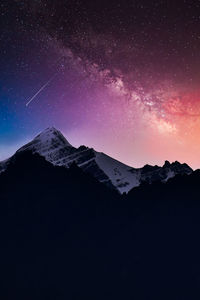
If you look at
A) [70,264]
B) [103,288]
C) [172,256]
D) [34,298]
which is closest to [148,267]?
[172,256]

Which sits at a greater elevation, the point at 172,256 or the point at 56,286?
the point at 172,256

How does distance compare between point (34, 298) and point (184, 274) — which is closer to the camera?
point (34, 298)

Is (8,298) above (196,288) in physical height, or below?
below

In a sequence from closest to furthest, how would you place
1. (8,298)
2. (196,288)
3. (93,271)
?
(8,298)
(196,288)
(93,271)

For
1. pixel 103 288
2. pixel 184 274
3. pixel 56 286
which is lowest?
pixel 56 286

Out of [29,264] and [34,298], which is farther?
[29,264]

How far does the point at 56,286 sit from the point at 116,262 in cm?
3554

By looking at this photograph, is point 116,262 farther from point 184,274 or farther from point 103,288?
point 184,274

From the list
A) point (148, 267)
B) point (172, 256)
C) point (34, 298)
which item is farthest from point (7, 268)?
point (172, 256)

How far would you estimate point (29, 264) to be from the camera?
18912 centimetres

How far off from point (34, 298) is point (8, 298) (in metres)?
11.2

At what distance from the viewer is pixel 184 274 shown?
612ft

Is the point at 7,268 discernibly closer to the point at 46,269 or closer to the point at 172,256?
the point at 46,269

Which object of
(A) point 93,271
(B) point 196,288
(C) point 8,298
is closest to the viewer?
(C) point 8,298
